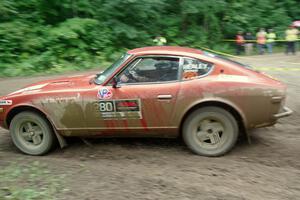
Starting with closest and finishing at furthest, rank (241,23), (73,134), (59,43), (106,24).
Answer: (73,134)
(59,43)
(106,24)
(241,23)

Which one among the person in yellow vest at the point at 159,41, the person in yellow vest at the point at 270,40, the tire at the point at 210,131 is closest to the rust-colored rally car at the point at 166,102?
the tire at the point at 210,131

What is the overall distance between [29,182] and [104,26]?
505 inches

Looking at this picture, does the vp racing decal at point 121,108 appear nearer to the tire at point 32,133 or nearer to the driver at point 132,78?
the driver at point 132,78

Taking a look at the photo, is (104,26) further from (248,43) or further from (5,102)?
(5,102)

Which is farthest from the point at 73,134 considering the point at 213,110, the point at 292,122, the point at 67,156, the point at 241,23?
the point at 241,23

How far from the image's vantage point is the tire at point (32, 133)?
6.03 meters

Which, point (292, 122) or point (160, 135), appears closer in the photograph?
point (160, 135)

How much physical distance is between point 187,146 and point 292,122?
235 cm

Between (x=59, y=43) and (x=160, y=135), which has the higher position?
(x=59, y=43)

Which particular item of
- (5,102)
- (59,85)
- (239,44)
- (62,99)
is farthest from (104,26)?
(62,99)

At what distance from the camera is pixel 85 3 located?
17.5 m

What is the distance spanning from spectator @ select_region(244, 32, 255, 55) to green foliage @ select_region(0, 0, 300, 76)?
81 centimetres

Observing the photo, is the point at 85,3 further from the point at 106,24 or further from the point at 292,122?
the point at 292,122

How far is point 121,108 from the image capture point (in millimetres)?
5730
